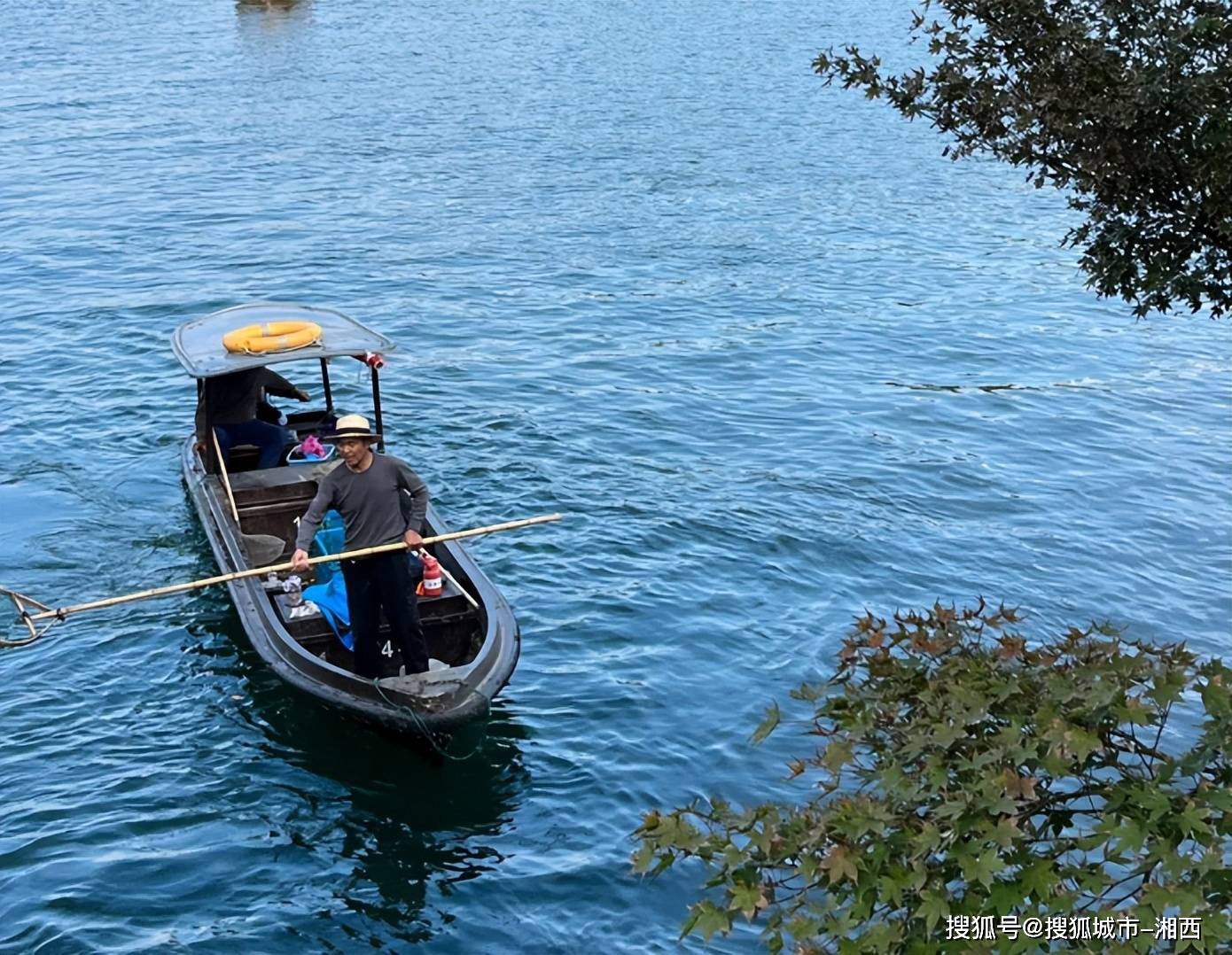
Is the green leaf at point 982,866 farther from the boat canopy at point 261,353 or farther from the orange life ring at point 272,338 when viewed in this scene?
the orange life ring at point 272,338

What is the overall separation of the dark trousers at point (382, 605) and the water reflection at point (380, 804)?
75 centimetres

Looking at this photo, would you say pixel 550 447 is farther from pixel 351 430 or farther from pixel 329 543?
pixel 351 430

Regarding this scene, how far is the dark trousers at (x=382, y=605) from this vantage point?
13.7 metres

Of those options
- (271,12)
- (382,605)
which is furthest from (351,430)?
(271,12)

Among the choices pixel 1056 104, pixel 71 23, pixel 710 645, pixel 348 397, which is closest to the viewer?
pixel 1056 104

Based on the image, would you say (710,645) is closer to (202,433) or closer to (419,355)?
(202,433)

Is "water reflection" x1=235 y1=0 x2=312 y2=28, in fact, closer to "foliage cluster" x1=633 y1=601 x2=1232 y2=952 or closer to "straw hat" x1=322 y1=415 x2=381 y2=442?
"straw hat" x1=322 y1=415 x2=381 y2=442

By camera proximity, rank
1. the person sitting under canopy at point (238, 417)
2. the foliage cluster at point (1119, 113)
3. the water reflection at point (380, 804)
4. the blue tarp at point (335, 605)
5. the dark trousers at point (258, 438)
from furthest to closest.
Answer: the dark trousers at point (258, 438), the person sitting under canopy at point (238, 417), the blue tarp at point (335, 605), the water reflection at point (380, 804), the foliage cluster at point (1119, 113)

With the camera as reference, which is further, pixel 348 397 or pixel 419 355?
pixel 419 355

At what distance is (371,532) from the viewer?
44.2ft

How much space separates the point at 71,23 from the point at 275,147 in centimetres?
2053

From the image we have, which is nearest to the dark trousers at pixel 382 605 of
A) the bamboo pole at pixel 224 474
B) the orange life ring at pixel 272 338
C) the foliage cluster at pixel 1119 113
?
the bamboo pole at pixel 224 474

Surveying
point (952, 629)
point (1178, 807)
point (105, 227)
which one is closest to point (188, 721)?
point (952, 629)

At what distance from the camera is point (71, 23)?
55.4m
